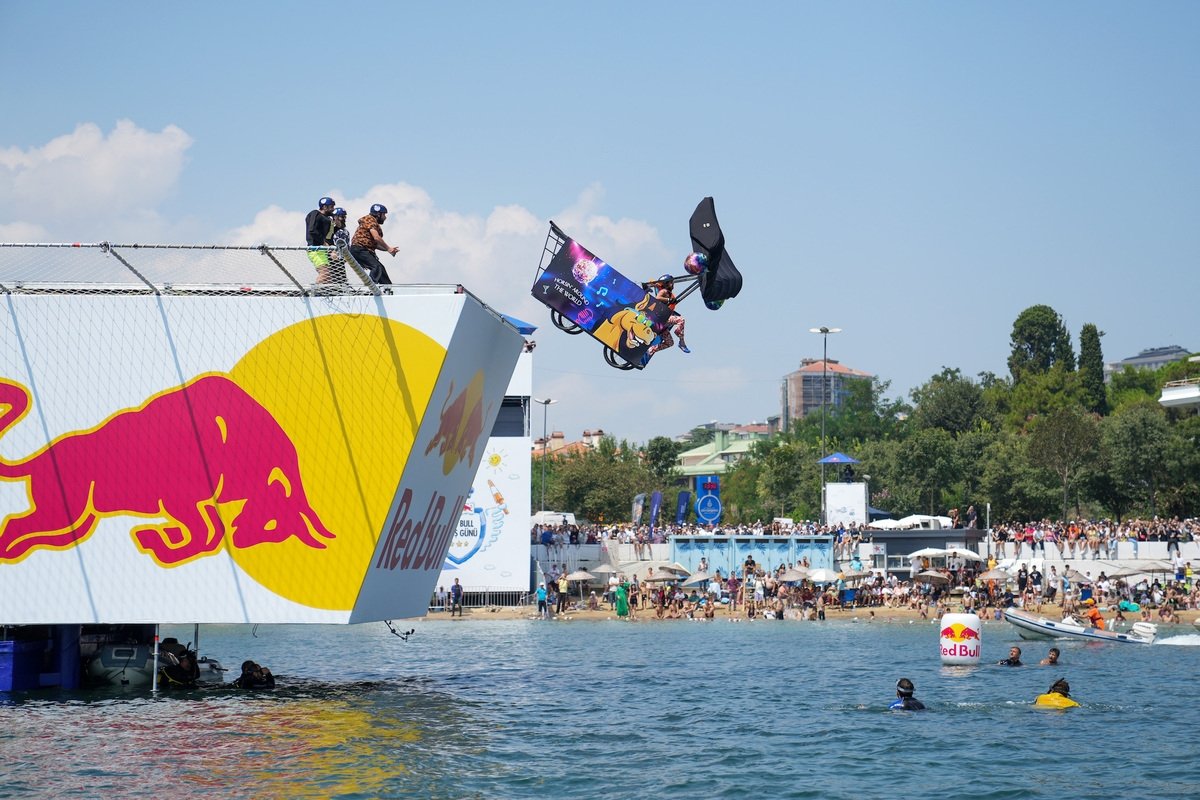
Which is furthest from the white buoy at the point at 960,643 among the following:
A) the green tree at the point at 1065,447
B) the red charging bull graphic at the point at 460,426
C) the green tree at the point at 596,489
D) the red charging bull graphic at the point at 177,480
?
the green tree at the point at 596,489

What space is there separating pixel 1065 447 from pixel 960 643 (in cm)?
5065

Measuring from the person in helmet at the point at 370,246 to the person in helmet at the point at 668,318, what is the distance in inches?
218

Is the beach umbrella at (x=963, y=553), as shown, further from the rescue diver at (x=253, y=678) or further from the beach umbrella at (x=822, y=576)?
the rescue diver at (x=253, y=678)

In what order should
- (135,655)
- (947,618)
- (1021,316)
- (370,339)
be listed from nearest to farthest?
(370,339)
(135,655)
(947,618)
(1021,316)

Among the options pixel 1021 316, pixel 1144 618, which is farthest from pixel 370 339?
pixel 1021 316

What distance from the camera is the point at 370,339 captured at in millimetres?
23562

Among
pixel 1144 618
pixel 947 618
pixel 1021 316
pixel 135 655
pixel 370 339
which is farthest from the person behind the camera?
pixel 1021 316

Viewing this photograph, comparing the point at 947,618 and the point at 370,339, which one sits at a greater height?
the point at 370,339

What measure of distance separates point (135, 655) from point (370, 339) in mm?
8298

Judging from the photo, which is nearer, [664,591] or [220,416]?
[220,416]

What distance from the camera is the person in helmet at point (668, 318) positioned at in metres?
26.8

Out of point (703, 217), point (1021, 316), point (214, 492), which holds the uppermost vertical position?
point (1021, 316)

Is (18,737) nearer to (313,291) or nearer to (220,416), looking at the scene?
(220,416)

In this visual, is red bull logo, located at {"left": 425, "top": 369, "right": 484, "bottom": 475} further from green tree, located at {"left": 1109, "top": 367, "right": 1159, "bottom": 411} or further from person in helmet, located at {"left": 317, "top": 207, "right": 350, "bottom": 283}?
green tree, located at {"left": 1109, "top": 367, "right": 1159, "bottom": 411}
